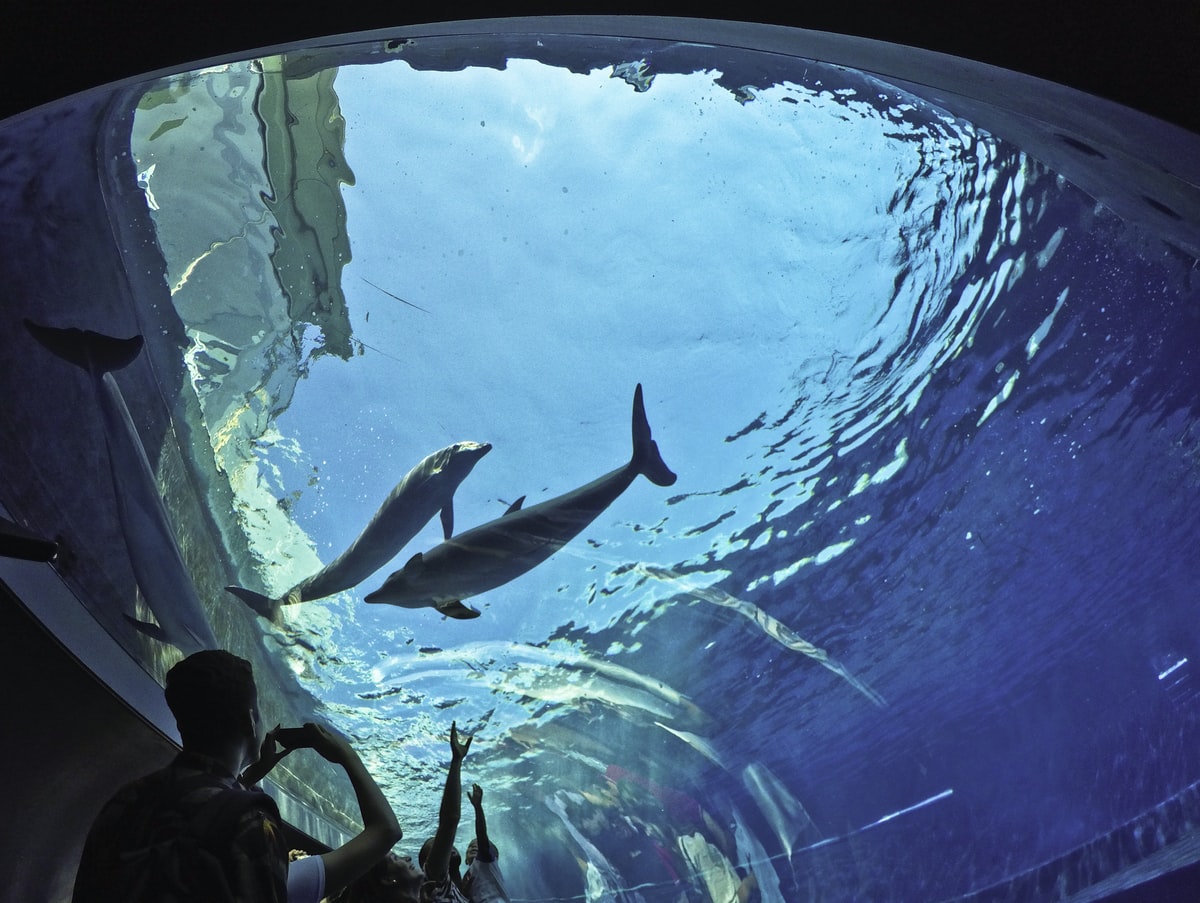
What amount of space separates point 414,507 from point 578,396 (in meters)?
3.36

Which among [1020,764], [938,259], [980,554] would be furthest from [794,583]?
[1020,764]

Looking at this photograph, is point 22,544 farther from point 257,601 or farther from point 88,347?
point 257,601

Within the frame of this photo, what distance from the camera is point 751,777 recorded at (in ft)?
95.0

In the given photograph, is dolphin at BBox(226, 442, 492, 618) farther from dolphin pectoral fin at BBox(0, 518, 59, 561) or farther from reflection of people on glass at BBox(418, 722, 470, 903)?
dolphin pectoral fin at BBox(0, 518, 59, 561)

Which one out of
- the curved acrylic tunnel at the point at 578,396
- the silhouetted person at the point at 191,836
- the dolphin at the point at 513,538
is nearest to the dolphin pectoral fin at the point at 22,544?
the curved acrylic tunnel at the point at 578,396

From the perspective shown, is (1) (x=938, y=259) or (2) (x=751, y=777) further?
(2) (x=751, y=777)

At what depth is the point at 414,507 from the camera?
950 cm

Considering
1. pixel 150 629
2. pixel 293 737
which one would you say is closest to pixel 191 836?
pixel 293 737

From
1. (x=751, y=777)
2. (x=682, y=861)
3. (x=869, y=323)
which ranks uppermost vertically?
(x=869, y=323)

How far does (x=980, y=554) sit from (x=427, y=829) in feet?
72.4

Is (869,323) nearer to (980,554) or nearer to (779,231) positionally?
(779,231)

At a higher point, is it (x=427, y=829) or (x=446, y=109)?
(x=446, y=109)

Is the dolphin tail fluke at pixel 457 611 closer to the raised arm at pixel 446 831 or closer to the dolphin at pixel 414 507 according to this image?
the dolphin at pixel 414 507

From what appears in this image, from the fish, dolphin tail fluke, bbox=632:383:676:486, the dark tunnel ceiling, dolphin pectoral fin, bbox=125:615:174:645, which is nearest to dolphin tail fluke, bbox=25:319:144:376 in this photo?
dolphin pectoral fin, bbox=125:615:174:645
